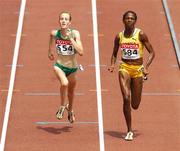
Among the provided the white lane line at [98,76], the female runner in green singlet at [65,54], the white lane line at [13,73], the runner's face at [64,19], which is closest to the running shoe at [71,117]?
the female runner in green singlet at [65,54]

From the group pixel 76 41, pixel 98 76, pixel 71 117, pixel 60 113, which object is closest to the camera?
pixel 76 41

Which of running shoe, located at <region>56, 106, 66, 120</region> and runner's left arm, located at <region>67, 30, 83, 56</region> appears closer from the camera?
runner's left arm, located at <region>67, 30, 83, 56</region>

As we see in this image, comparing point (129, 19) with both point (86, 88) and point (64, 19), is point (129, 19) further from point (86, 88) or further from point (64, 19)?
point (86, 88)

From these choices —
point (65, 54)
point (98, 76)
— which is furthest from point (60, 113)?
point (98, 76)

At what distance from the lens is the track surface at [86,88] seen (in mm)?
16812

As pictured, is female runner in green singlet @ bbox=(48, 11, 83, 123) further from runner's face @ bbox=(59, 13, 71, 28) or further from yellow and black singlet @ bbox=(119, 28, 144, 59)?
yellow and black singlet @ bbox=(119, 28, 144, 59)

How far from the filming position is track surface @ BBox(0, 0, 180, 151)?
16812 mm

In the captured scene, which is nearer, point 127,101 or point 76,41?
point 127,101

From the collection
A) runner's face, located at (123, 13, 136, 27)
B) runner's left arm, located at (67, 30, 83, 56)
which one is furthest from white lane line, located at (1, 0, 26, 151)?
runner's face, located at (123, 13, 136, 27)

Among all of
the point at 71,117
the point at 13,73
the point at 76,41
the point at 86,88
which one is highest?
the point at 13,73

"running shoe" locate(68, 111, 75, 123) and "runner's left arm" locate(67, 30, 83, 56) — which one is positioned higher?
"runner's left arm" locate(67, 30, 83, 56)

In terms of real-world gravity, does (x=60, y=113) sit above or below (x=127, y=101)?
below

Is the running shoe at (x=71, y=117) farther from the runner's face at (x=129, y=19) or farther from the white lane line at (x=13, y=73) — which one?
the runner's face at (x=129, y=19)

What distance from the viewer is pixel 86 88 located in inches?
779
